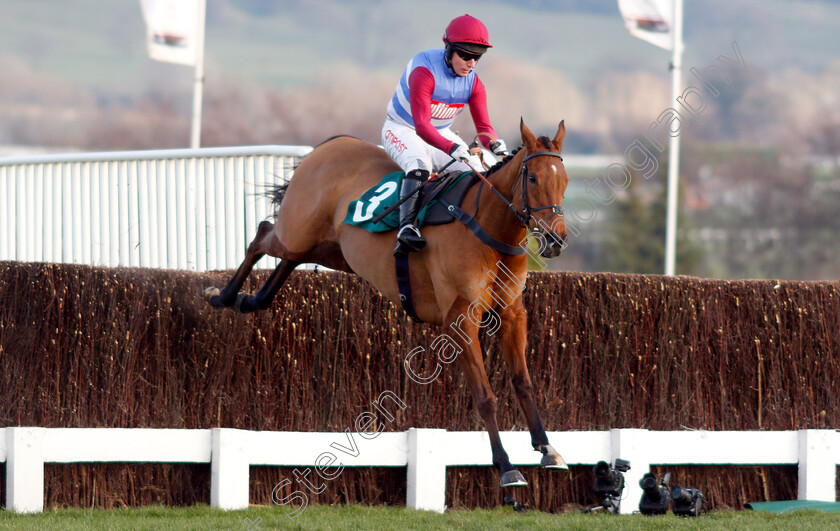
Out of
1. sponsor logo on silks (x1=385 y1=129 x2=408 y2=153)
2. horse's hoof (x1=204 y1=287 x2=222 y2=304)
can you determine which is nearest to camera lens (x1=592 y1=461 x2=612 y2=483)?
sponsor logo on silks (x1=385 y1=129 x2=408 y2=153)

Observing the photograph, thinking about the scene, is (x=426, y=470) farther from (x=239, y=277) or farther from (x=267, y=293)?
(x=239, y=277)

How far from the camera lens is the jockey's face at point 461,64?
5723 mm

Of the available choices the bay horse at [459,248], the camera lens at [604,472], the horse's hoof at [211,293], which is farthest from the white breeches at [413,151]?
the camera lens at [604,472]

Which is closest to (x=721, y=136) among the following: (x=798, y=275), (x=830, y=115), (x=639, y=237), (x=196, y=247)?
(x=830, y=115)

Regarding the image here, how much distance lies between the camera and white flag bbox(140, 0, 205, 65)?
12172 millimetres

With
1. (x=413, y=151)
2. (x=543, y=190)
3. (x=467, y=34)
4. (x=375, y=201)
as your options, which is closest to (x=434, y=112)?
(x=413, y=151)

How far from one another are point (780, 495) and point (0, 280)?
5604mm

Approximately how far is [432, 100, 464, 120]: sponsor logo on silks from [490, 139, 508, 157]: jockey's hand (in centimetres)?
31

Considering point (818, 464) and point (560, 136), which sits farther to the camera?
point (818, 464)

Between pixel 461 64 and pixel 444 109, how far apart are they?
344mm

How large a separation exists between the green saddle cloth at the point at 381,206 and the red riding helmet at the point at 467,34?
0.75 meters

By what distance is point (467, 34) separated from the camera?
5625 millimetres

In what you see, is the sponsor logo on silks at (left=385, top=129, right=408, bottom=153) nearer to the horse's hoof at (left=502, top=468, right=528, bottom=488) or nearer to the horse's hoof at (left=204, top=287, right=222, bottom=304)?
the horse's hoof at (left=204, top=287, right=222, bottom=304)

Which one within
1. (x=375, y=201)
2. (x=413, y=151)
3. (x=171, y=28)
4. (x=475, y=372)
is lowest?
(x=475, y=372)
